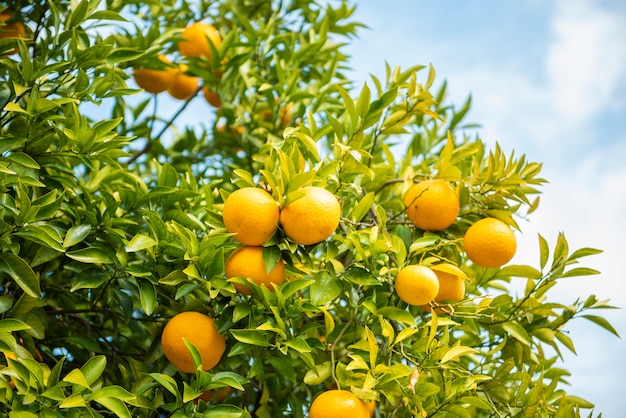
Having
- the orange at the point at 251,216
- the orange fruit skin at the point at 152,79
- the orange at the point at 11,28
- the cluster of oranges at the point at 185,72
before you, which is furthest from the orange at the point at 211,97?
the orange at the point at 251,216

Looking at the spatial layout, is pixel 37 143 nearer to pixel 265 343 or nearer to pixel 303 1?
pixel 265 343

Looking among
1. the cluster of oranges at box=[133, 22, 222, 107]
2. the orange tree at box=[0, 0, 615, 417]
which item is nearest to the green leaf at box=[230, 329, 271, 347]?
the orange tree at box=[0, 0, 615, 417]

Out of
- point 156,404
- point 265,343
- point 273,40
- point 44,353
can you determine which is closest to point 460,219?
point 265,343

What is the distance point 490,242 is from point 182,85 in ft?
4.69

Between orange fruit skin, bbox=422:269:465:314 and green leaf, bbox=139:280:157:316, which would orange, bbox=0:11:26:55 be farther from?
orange fruit skin, bbox=422:269:465:314

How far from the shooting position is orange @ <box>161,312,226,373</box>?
139 cm

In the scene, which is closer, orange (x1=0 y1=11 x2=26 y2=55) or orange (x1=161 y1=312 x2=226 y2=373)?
orange (x1=161 y1=312 x2=226 y2=373)

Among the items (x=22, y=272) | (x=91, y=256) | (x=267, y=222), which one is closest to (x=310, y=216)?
(x=267, y=222)

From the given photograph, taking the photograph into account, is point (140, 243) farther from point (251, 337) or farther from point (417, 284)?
point (417, 284)

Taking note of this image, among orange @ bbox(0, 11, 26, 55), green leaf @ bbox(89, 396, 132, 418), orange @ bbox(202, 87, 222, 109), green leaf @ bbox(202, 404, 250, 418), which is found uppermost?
orange @ bbox(202, 87, 222, 109)

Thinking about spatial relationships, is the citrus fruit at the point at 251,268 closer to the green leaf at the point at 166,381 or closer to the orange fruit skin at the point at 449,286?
the green leaf at the point at 166,381

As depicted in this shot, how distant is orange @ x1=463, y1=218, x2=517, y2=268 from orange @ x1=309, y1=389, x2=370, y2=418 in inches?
17.8

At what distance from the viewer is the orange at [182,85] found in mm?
2449

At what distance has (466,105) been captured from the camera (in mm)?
2480
